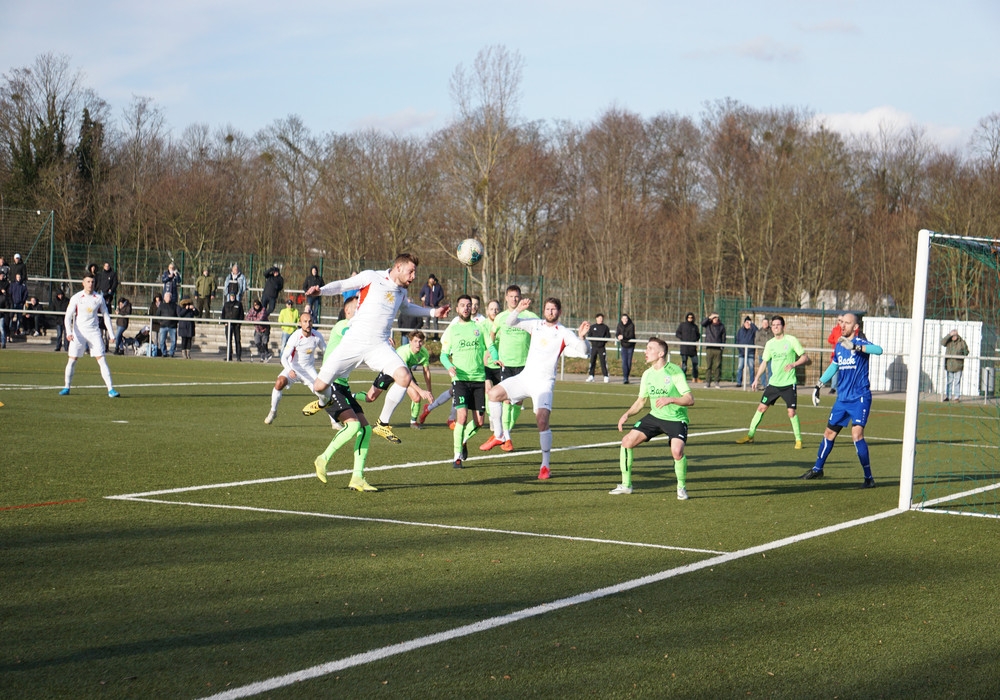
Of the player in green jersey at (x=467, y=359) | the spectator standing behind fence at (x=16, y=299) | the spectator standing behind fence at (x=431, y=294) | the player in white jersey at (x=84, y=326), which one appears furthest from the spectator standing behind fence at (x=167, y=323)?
the player in green jersey at (x=467, y=359)

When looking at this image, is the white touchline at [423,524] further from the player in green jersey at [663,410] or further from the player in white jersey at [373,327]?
the player in green jersey at [663,410]

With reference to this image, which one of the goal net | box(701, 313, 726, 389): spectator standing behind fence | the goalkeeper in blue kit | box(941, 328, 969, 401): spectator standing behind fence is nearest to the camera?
the goal net

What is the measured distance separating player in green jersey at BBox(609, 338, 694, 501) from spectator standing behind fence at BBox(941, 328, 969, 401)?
17.2 m

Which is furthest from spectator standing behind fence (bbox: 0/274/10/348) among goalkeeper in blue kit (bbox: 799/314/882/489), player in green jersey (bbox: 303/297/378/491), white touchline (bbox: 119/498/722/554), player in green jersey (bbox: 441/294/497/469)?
goalkeeper in blue kit (bbox: 799/314/882/489)

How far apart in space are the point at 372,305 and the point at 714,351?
70.2ft

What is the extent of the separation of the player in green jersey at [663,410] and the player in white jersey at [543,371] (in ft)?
3.74

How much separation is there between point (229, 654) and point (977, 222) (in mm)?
38420

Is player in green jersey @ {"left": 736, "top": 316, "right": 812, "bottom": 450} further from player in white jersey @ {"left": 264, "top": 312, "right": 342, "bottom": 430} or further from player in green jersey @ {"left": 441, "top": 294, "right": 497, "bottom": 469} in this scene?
player in white jersey @ {"left": 264, "top": 312, "right": 342, "bottom": 430}

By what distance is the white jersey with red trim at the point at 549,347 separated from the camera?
39.7 ft

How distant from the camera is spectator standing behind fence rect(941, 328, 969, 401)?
88.6ft

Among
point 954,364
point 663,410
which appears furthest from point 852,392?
point 954,364

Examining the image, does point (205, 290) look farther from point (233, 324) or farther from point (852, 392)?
point (852, 392)

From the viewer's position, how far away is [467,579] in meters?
7.04

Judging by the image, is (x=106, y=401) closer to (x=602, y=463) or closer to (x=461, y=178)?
(x=602, y=463)
